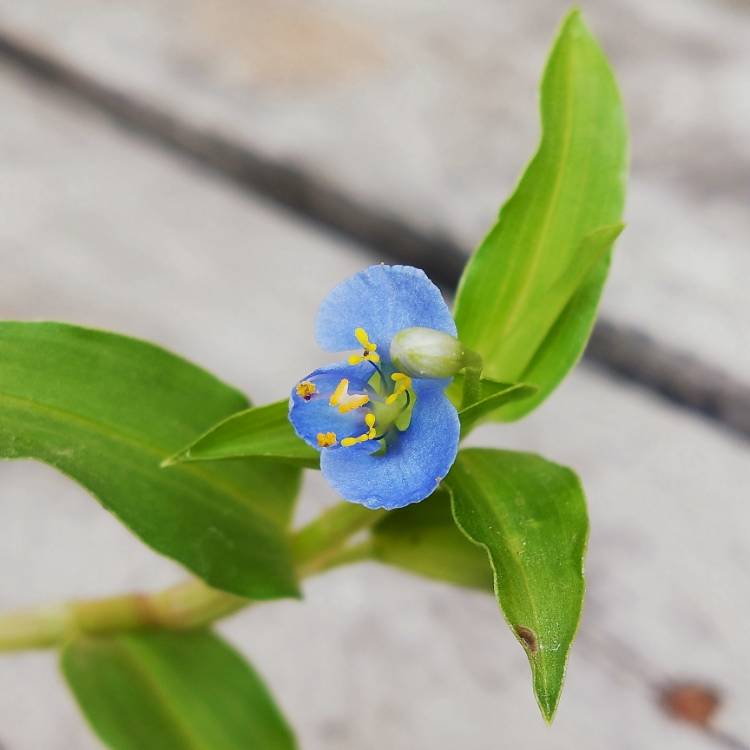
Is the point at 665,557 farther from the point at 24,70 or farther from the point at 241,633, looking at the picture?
the point at 24,70

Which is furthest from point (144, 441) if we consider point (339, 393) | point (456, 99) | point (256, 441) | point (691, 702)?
point (456, 99)

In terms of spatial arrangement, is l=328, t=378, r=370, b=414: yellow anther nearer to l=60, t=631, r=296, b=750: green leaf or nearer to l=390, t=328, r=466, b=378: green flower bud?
l=390, t=328, r=466, b=378: green flower bud

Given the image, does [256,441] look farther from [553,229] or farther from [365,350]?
[553,229]

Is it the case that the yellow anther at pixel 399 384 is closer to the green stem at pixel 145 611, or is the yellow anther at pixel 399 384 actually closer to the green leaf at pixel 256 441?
the green leaf at pixel 256 441

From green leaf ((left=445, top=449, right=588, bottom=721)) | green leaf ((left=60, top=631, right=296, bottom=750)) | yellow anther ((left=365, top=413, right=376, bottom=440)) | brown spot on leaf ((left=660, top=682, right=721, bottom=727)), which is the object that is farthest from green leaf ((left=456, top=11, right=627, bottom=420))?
brown spot on leaf ((left=660, top=682, right=721, bottom=727))

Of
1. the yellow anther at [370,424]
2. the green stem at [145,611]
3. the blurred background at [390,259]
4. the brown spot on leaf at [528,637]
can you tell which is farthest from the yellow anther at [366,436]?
the blurred background at [390,259]
